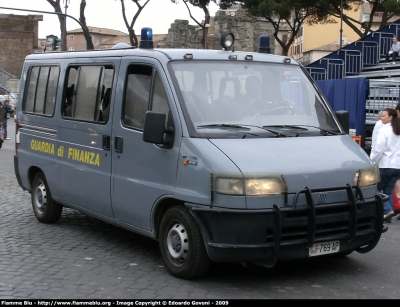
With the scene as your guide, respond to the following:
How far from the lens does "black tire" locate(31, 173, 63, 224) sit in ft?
28.9

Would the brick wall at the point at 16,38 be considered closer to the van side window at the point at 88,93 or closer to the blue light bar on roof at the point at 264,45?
the van side window at the point at 88,93

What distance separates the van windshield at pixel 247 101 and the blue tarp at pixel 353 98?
322 inches

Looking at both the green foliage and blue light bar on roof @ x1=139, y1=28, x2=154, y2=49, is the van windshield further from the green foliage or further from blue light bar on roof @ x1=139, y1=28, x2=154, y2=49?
the green foliage

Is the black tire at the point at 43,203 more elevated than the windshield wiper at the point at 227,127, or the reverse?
the windshield wiper at the point at 227,127

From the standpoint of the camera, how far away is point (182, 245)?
6094 millimetres

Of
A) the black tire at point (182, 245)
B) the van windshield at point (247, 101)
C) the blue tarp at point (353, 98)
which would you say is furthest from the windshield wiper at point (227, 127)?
Answer: the blue tarp at point (353, 98)

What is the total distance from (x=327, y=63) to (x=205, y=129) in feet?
61.8

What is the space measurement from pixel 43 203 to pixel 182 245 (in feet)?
11.3

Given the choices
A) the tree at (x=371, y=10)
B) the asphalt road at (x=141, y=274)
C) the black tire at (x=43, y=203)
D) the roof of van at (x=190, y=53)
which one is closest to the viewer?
the asphalt road at (x=141, y=274)

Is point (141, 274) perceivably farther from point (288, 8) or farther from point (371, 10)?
point (371, 10)

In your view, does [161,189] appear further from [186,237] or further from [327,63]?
[327,63]

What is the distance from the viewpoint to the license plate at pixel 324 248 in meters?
5.91

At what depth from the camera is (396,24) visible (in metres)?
26.0

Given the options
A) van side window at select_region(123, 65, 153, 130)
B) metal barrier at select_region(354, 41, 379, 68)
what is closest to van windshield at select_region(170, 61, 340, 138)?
van side window at select_region(123, 65, 153, 130)
